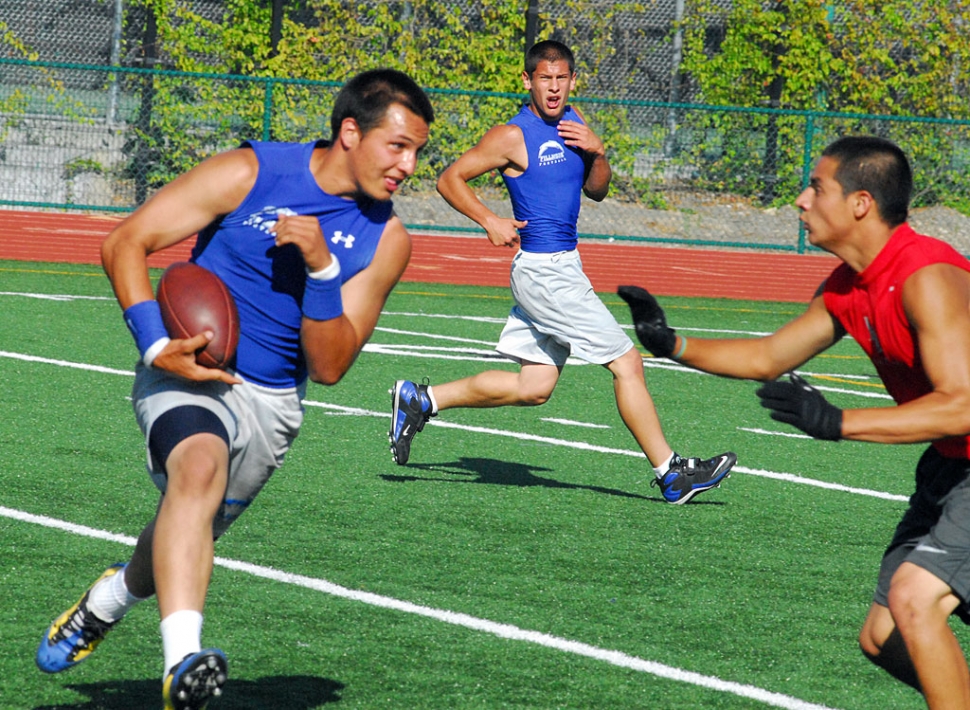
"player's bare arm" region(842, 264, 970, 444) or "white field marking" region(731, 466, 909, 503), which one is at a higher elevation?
"player's bare arm" region(842, 264, 970, 444)

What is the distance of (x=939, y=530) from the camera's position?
396 centimetres

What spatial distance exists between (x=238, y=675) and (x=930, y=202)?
18122mm

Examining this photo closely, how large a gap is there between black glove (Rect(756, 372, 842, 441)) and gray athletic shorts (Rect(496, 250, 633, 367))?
3.78 m

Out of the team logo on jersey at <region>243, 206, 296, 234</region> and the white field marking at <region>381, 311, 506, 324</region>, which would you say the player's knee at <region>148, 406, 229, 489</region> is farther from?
the white field marking at <region>381, 311, 506, 324</region>

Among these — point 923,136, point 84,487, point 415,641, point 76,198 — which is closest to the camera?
point 415,641

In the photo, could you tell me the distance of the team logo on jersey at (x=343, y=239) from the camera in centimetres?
438

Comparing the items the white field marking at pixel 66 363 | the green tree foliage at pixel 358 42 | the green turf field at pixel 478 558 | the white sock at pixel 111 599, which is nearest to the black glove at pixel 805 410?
the green turf field at pixel 478 558

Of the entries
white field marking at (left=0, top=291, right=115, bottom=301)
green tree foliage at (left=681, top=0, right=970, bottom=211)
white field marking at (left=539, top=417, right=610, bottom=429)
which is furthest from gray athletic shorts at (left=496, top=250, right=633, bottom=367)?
green tree foliage at (left=681, top=0, right=970, bottom=211)

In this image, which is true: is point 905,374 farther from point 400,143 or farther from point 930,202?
point 930,202

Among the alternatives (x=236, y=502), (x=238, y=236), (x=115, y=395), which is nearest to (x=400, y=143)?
(x=238, y=236)

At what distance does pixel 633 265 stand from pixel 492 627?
14.2 m

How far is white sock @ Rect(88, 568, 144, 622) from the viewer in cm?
425

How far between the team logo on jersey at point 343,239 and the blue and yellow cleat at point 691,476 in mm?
3448

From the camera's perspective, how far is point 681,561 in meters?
6.31
